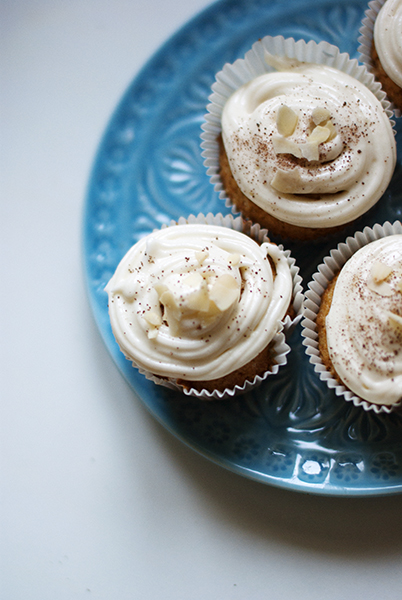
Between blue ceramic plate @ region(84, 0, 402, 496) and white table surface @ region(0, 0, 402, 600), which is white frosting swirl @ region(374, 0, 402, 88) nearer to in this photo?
blue ceramic plate @ region(84, 0, 402, 496)

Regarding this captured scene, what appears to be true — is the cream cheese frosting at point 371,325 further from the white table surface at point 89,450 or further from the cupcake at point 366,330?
the white table surface at point 89,450

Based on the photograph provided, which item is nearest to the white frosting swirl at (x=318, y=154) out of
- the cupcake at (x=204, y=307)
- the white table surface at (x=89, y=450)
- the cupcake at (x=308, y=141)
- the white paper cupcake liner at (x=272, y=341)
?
the cupcake at (x=308, y=141)

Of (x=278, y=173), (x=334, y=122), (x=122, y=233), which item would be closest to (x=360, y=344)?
(x=278, y=173)


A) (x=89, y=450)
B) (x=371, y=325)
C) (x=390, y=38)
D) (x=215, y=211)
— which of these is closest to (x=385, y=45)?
(x=390, y=38)

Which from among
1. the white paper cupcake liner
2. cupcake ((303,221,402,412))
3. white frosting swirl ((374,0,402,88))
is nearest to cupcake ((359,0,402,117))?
white frosting swirl ((374,0,402,88))

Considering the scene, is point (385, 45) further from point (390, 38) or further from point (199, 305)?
point (199, 305)

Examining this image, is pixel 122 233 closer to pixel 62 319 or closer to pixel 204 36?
pixel 62 319
